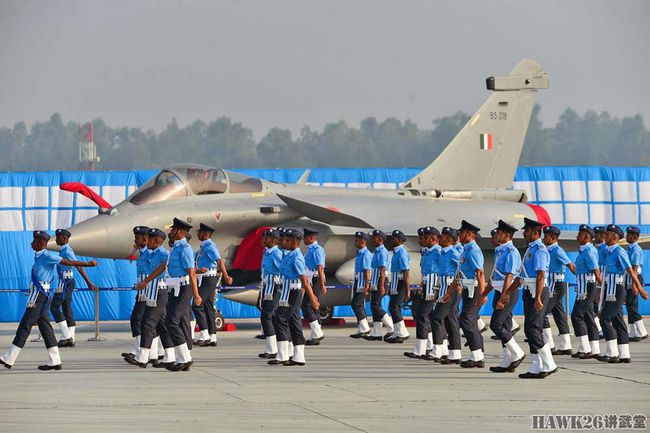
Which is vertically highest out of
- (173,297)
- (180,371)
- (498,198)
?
(498,198)

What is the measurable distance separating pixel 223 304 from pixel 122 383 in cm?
1259

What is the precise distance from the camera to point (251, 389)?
12336 millimetres

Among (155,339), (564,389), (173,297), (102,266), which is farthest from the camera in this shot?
(102,266)

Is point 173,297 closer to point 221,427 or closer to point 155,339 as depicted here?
point 155,339

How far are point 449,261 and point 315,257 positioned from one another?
319 cm

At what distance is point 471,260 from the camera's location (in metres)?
14.3

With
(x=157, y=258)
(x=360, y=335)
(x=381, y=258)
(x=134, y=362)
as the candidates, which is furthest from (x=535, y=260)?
(x=360, y=335)

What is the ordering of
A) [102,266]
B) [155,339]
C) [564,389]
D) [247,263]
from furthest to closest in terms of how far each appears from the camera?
[102,266] < [247,263] < [155,339] < [564,389]

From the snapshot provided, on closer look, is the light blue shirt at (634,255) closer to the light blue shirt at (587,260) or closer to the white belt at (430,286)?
the light blue shirt at (587,260)

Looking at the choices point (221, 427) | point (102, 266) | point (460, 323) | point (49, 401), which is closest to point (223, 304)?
point (102, 266)

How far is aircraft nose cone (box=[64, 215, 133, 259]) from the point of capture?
20.2 meters

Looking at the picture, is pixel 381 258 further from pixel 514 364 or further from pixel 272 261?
pixel 514 364

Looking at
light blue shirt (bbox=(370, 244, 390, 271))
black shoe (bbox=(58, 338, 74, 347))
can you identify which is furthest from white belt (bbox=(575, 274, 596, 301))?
black shoe (bbox=(58, 338, 74, 347))

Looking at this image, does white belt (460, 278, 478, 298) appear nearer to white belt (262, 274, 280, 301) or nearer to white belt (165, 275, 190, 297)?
white belt (262, 274, 280, 301)
